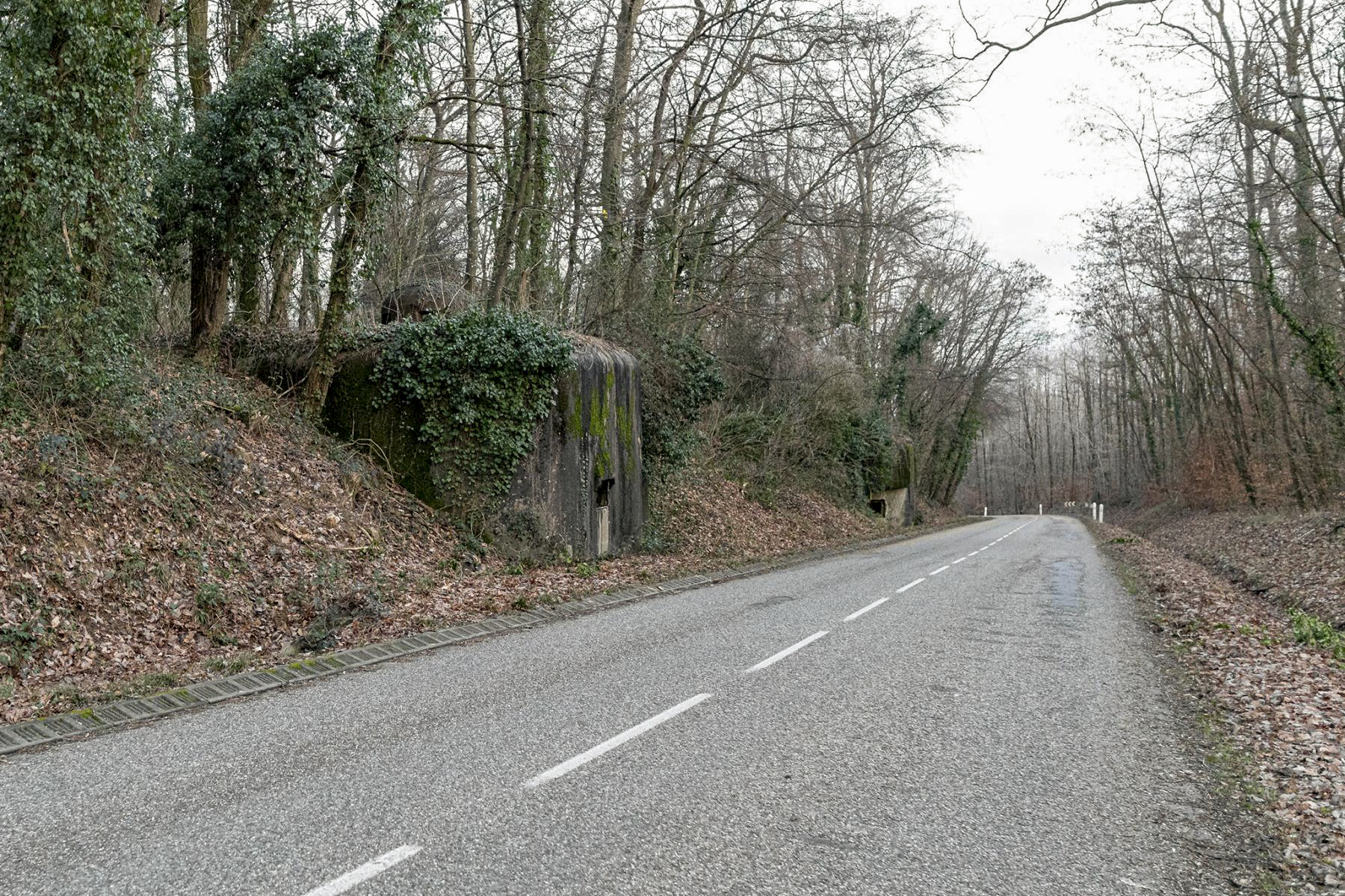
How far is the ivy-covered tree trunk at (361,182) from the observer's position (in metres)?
13.2

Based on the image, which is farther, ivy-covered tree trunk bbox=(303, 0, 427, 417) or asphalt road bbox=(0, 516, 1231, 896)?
ivy-covered tree trunk bbox=(303, 0, 427, 417)

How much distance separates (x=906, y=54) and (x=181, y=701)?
57.5 feet

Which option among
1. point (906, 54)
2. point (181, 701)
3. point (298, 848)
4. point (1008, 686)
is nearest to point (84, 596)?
point (181, 701)

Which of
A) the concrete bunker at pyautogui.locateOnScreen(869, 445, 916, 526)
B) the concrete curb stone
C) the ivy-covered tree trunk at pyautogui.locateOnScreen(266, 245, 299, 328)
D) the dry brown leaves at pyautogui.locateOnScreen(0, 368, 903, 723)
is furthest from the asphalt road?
the concrete bunker at pyautogui.locateOnScreen(869, 445, 916, 526)

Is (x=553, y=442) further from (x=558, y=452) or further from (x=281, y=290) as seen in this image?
(x=281, y=290)

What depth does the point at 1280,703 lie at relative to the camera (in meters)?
6.50

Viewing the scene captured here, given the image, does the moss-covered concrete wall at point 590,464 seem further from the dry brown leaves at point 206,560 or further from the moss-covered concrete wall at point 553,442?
the dry brown leaves at point 206,560

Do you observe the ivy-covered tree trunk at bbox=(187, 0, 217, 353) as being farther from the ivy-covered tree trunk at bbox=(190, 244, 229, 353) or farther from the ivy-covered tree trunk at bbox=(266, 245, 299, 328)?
the ivy-covered tree trunk at bbox=(266, 245, 299, 328)

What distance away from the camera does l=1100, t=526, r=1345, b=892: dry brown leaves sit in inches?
164

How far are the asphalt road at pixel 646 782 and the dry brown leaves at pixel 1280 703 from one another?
0.43 m

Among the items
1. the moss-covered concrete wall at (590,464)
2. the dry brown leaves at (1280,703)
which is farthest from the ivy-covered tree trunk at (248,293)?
the dry brown leaves at (1280,703)

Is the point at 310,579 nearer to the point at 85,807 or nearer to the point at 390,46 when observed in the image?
the point at 85,807

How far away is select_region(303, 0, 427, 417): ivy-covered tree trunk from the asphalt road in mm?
7611

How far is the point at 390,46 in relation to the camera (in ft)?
43.4
